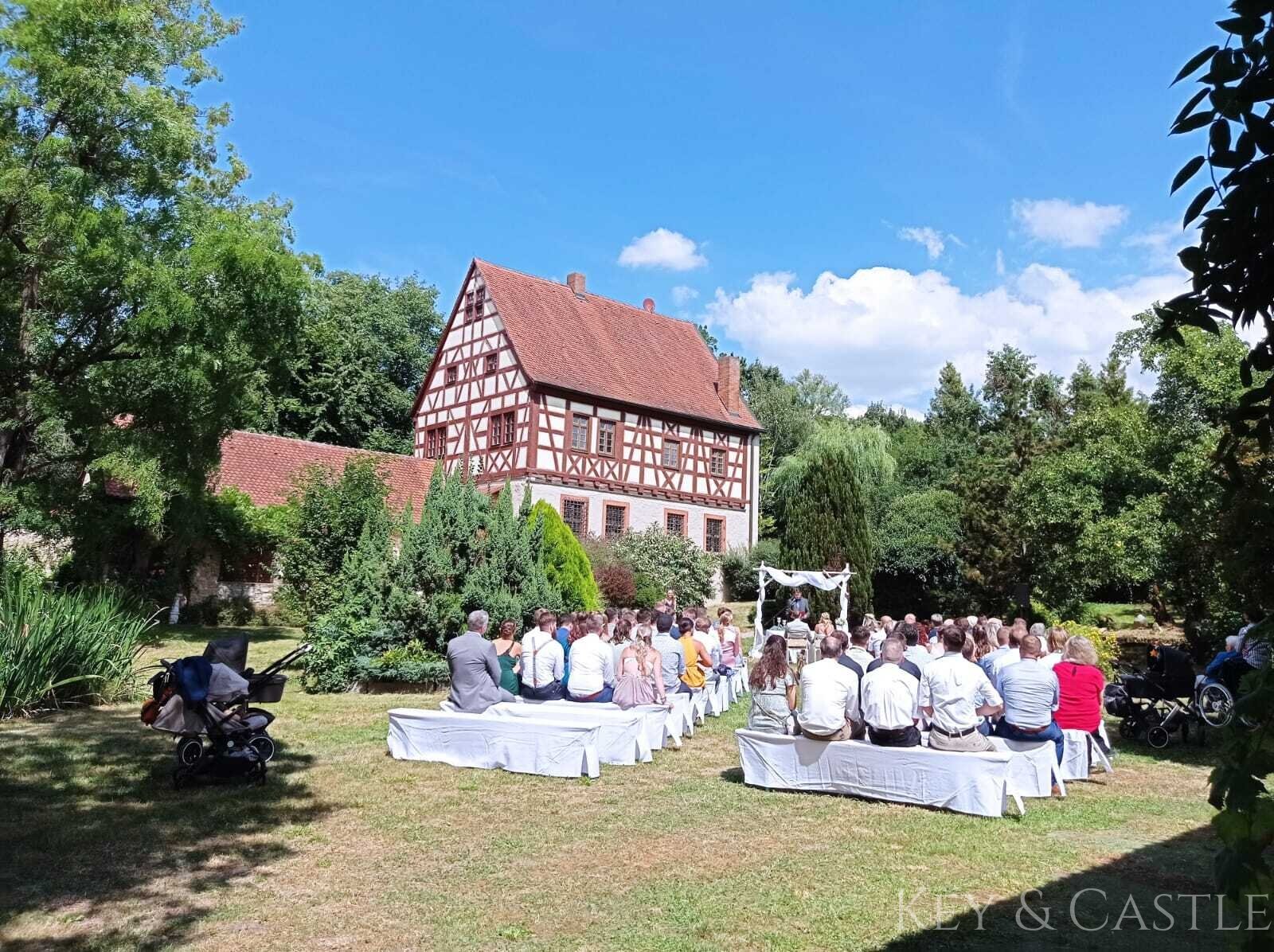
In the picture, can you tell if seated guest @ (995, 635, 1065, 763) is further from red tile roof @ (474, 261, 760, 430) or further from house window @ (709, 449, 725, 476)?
house window @ (709, 449, 725, 476)

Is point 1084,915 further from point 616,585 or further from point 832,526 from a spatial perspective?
point 832,526

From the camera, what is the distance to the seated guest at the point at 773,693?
9.25m

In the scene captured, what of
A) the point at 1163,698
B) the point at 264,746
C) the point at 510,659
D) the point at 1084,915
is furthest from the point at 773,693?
the point at 1163,698

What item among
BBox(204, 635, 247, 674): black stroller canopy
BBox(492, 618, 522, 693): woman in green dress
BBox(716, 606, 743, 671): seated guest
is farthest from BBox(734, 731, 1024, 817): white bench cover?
BBox(716, 606, 743, 671): seated guest

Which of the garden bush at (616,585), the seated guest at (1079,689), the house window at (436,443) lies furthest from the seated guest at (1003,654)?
the house window at (436,443)

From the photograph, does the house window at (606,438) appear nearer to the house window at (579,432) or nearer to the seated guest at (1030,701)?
the house window at (579,432)

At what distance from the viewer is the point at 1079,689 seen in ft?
30.5

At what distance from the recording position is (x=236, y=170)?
21.9 m

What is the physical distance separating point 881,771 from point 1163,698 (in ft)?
17.5

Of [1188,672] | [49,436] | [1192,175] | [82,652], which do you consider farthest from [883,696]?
[49,436]

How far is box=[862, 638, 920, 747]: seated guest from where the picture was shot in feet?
26.5

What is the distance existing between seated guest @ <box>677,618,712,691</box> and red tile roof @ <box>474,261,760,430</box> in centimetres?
1759

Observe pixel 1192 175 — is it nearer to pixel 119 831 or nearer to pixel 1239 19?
pixel 1239 19

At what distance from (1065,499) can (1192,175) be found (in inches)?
755
